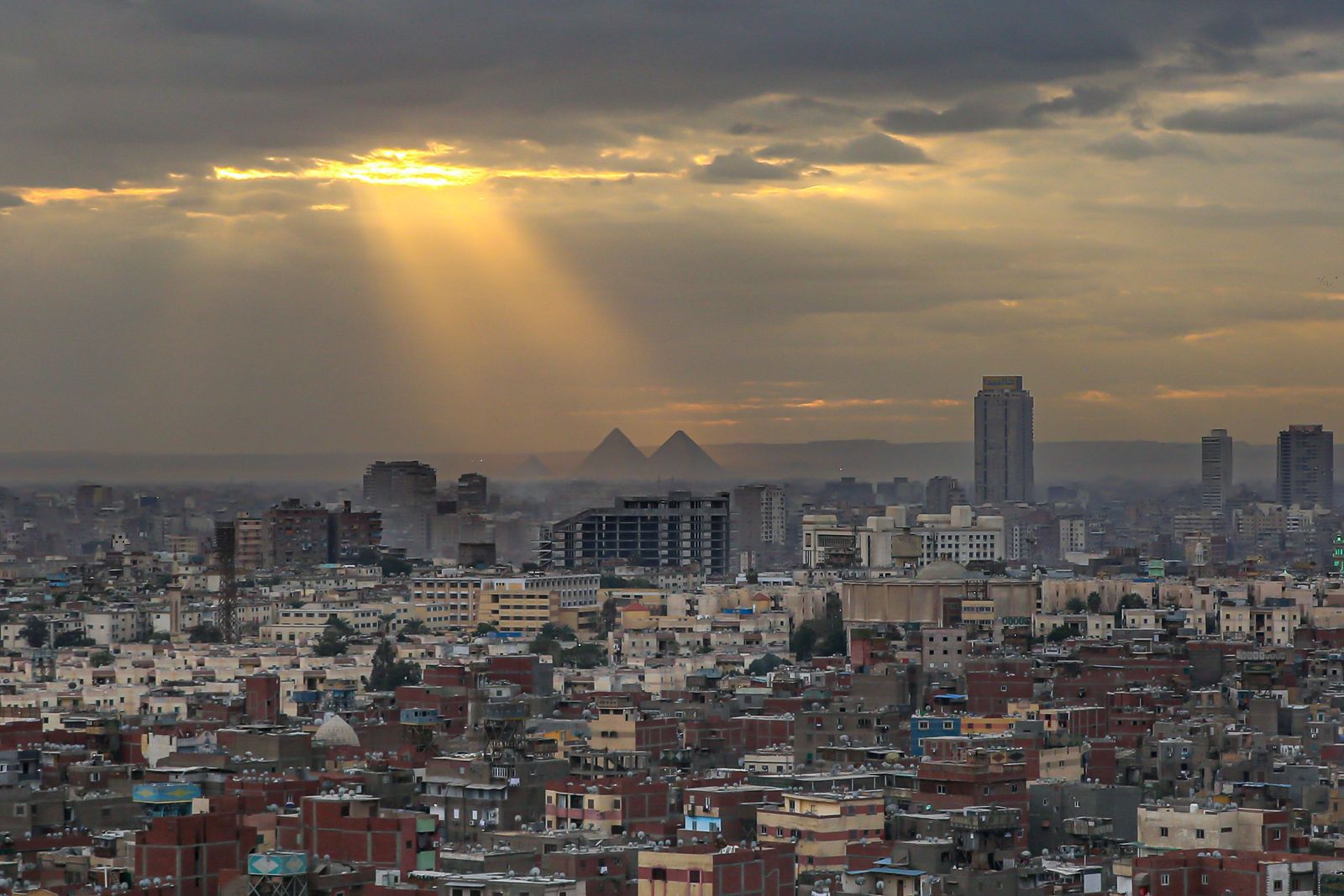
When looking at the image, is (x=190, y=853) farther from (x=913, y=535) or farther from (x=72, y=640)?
(x=913, y=535)

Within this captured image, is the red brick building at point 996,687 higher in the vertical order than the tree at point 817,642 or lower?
lower

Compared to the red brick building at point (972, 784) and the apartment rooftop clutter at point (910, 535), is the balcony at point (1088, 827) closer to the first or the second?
the red brick building at point (972, 784)

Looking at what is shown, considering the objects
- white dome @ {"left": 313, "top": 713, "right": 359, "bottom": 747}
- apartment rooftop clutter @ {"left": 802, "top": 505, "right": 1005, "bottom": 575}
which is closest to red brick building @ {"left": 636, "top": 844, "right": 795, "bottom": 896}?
white dome @ {"left": 313, "top": 713, "right": 359, "bottom": 747}

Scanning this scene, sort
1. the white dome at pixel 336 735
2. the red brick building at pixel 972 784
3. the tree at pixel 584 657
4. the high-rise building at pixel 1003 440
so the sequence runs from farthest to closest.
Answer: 1. the high-rise building at pixel 1003 440
2. the tree at pixel 584 657
3. the white dome at pixel 336 735
4. the red brick building at pixel 972 784

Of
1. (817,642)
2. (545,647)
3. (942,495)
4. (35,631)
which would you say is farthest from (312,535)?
(942,495)

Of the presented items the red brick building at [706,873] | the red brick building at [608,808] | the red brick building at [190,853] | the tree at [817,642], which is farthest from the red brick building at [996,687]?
the red brick building at [190,853]

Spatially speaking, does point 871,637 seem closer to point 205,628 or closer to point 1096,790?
point 205,628
